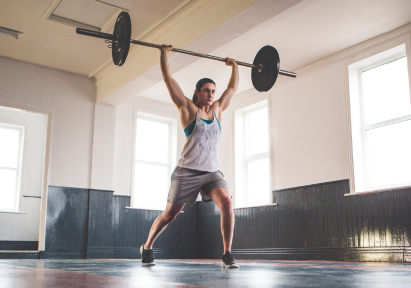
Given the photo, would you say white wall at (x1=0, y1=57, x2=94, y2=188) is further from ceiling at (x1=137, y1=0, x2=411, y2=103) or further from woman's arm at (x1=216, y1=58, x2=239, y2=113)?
woman's arm at (x1=216, y1=58, x2=239, y2=113)

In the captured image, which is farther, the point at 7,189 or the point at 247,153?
the point at 7,189

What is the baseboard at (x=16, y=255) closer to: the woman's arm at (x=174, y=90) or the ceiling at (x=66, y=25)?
the ceiling at (x=66, y=25)

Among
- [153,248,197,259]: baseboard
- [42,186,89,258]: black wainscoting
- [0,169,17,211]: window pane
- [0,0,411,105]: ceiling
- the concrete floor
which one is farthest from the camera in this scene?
[0,169,17,211]: window pane

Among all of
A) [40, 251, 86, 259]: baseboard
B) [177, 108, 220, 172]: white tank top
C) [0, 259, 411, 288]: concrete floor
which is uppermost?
[177, 108, 220, 172]: white tank top

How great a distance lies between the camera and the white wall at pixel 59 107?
219 inches

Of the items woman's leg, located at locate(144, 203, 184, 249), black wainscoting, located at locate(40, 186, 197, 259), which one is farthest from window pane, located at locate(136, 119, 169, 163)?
woman's leg, located at locate(144, 203, 184, 249)

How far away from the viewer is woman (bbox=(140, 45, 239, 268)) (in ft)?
8.89

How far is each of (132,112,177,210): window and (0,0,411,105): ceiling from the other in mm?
1234

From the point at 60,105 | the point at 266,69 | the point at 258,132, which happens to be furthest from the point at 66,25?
the point at 258,132

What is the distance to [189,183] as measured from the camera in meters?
2.73

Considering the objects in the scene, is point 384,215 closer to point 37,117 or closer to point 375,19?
point 375,19

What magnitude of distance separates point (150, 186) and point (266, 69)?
3.93m

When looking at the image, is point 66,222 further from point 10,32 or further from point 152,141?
point 10,32

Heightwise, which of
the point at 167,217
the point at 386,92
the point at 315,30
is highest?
Result: the point at 315,30
